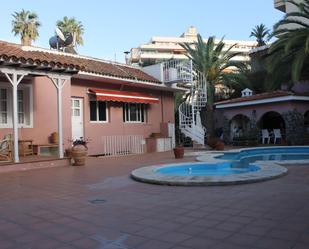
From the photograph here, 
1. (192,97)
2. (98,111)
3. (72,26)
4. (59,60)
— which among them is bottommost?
(98,111)

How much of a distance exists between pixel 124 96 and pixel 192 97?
18.7 feet

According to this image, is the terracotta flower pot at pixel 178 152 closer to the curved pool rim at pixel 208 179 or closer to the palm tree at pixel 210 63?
the curved pool rim at pixel 208 179

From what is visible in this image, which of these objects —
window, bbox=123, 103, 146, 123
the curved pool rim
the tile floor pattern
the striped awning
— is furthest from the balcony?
the tile floor pattern

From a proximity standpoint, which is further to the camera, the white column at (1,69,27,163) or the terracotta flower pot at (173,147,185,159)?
the terracotta flower pot at (173,147,185,159)

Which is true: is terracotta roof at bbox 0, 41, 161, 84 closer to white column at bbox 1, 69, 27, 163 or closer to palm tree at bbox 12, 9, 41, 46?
white column at bbox 1, 69, 27, 163

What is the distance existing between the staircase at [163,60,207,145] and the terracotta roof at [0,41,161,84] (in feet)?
4.21

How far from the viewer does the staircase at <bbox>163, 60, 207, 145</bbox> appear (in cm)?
2261

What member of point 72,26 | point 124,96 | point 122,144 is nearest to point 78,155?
point 122,144

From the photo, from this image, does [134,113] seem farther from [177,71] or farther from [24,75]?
[24,75]

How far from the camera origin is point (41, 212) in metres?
6.29

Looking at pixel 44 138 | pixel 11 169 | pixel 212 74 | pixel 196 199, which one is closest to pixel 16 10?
pixel 212 74

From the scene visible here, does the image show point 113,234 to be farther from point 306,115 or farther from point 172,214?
point 306,115

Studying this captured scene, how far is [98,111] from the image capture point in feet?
62.8

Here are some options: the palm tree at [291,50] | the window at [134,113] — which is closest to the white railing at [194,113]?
the window at [134,113]
